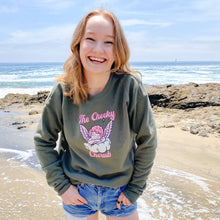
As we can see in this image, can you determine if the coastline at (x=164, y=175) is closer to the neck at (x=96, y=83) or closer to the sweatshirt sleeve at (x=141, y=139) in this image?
the sweatshirt sleeve at (x=141, y=139)

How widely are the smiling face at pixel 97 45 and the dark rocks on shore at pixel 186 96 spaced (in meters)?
7.28

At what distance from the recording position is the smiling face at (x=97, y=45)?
4.85ft

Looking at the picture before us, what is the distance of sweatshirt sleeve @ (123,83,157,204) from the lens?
151cm

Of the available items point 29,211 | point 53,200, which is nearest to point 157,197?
point 53,200

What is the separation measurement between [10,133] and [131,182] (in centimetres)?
491

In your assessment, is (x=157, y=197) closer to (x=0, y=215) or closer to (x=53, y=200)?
(x=53, y=200)

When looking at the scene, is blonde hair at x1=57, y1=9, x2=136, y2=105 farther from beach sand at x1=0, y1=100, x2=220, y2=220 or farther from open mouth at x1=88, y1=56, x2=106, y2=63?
beach sand at x1=0, y1=100, x2=220, y2=220

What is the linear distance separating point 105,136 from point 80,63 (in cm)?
49

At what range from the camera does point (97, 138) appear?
5.03 feet

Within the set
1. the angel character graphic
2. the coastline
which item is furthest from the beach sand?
the angel character graphic

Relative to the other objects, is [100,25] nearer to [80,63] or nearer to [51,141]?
A: [80,63]

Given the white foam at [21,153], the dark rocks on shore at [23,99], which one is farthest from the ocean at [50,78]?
the dark rocks on shore at [23,99]

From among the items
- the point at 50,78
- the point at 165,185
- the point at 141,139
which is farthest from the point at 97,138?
the point at 50,78

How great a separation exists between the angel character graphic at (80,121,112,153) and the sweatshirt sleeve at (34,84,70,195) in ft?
0.66
